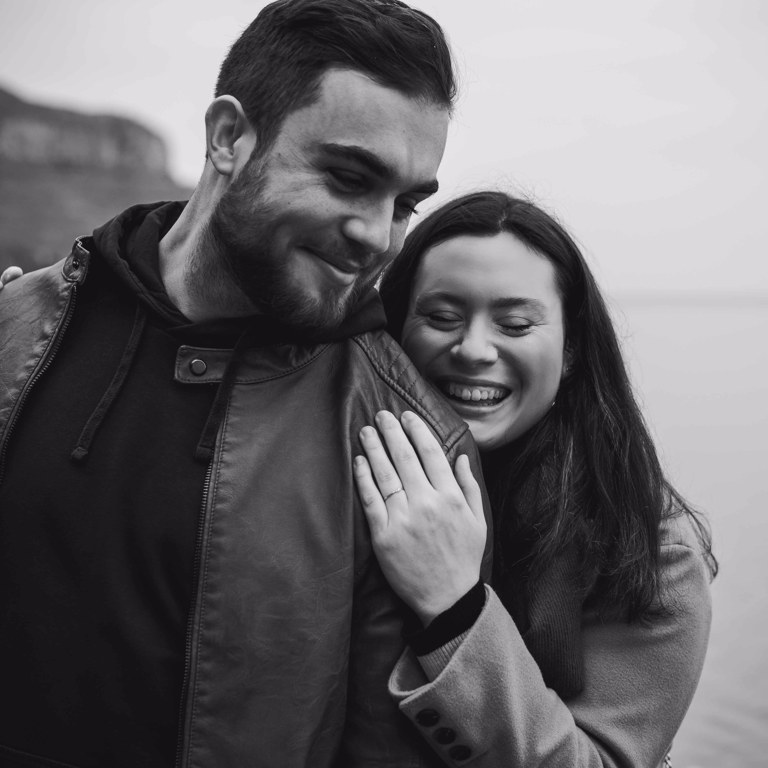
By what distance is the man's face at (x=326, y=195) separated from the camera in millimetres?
1387

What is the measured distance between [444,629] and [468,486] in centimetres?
29

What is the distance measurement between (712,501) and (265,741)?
6729mm

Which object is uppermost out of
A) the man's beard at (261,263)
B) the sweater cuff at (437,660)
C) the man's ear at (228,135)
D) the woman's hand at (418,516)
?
the man's ear at (228,135)

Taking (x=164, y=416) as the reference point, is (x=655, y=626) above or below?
below

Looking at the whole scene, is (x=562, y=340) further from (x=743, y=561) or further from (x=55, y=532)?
(x=743, y=561)

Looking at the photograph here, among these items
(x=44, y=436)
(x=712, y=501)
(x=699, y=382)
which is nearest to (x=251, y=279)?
(x=44, y=436)

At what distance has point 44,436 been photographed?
1.40 metres

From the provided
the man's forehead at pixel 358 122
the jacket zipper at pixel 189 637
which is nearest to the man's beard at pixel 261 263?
the man's forehead at pixel 358 122

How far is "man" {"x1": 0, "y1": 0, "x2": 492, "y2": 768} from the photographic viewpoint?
131cm

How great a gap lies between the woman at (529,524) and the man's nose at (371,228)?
35 centimetres

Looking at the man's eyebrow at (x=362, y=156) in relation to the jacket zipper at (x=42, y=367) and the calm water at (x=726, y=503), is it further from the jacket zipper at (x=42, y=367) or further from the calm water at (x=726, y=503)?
the calm water at (x=726, y=503)

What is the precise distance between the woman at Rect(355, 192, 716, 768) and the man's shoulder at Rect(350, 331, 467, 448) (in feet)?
0.17

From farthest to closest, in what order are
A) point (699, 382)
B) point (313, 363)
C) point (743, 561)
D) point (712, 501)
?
point (699, 382) < point (712, 501) < point (743, 561) < point (313, 363)

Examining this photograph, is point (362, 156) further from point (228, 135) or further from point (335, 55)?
point (228, 135)
